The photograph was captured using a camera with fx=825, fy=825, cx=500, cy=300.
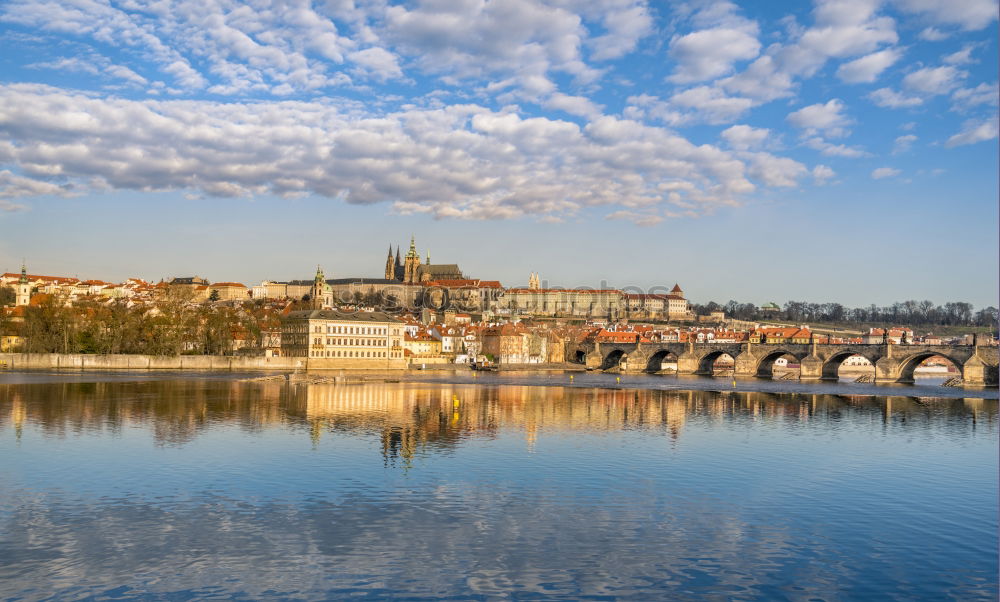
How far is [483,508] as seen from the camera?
58.6ft

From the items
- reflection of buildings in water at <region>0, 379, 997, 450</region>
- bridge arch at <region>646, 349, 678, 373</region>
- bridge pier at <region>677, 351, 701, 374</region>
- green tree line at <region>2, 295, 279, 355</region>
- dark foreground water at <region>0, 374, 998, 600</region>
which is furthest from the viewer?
bridge arch at <region>646, 349, 678, 373</region>

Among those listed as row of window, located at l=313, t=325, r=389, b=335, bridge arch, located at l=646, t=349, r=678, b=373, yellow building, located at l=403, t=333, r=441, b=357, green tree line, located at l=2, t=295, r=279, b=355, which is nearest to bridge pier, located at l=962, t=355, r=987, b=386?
bridge arch, located at l=646, t=349, r=678, b=373

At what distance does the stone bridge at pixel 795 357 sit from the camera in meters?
72.2

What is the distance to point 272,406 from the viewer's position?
40.4 m

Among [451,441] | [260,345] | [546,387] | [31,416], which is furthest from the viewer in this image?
[260,345]

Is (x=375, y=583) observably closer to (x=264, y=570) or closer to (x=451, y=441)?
(x=264, y=570)

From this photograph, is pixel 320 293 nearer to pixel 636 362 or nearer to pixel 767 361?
pixel 636 362

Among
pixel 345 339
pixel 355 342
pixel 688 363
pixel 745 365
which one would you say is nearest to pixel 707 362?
pixel 688 363

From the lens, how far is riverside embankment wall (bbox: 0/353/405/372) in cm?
7219

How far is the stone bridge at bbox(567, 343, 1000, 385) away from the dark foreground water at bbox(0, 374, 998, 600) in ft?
139

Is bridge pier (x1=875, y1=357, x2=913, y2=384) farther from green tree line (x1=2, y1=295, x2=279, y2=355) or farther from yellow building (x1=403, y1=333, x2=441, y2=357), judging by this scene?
green tree line (x1=2, y1=295, x2=279, y2=355)

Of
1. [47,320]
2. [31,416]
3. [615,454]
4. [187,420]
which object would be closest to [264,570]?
[615,454]

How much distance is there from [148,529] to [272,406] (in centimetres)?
2522

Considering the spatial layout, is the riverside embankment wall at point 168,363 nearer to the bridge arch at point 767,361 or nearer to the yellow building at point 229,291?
the bridge arch at point 767,361
